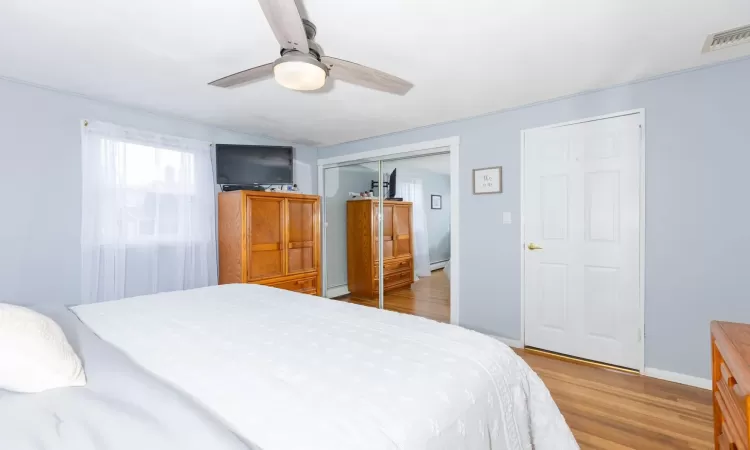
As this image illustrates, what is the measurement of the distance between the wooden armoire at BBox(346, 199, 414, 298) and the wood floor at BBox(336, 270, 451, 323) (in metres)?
0.11

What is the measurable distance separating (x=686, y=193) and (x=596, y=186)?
0.54 meters

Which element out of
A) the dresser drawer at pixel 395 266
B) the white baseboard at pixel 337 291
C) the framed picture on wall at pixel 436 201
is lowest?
the white baseboard at pixel 337 291

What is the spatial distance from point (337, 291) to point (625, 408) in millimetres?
3530

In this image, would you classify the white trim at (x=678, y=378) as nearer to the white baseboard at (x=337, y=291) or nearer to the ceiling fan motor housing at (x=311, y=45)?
the ceiling fan motor housing at (x=311, y=45)

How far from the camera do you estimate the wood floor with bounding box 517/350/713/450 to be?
5.75 feet

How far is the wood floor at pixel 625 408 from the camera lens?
69.0 inches

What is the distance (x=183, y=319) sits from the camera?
147 centimetres

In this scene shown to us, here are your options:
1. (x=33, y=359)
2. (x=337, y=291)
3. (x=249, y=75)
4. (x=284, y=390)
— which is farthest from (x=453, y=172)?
(x=33, y=359)

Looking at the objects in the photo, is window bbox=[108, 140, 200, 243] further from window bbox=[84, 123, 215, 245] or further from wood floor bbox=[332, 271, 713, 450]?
wood floor bbox=[332, 271, 713, 450]

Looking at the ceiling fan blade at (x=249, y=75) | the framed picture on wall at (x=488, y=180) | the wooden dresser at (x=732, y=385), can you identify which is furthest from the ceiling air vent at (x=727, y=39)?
the ceiling fan blade at (x=249, y=75)

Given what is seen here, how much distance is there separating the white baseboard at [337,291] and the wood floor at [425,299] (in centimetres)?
20

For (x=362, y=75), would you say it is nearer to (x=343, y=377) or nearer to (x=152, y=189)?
(x=343, y=377)

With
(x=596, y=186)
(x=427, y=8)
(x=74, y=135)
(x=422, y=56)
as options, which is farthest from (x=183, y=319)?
(x=596, y=186)

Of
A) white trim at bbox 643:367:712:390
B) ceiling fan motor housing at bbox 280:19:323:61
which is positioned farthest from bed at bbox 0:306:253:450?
white trim at bbox 643:367:712:390
